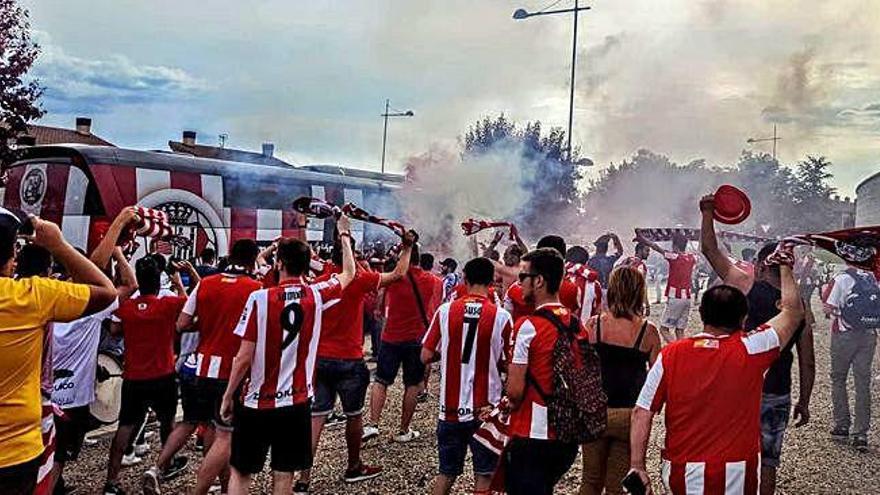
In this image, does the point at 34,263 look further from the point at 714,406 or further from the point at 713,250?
the point at 713,250

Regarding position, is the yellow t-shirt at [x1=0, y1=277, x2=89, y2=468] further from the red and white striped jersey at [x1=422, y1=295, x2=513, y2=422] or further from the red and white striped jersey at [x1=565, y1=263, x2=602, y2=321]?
the red and white striped jersey at [x1=565, y1=263, x2=602, y2=321]

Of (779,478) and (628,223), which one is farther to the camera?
(628,223)

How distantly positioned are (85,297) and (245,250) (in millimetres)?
2665

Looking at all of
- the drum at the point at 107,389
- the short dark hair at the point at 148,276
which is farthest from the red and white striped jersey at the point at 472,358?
the drum at the point at 107,389

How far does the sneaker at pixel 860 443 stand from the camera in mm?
7488

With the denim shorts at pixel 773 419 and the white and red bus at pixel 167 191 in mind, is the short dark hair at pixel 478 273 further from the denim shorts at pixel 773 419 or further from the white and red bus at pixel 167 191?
the white and red bus at pixel 167 191

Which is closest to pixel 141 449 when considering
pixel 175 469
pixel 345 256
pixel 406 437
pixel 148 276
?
pixel 175 469

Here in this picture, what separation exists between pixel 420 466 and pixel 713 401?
3.59 metres

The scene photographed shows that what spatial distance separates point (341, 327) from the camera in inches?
235

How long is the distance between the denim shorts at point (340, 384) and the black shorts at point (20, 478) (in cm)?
299

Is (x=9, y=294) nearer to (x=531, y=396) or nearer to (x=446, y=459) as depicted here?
(x=531, y=396)

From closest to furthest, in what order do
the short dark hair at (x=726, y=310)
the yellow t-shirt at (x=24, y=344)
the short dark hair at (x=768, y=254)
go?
the yellow t-shirt at (x=24, y=344), the short dark hair at (x=726, y=310), the short dark hair at (x=768, y=254)

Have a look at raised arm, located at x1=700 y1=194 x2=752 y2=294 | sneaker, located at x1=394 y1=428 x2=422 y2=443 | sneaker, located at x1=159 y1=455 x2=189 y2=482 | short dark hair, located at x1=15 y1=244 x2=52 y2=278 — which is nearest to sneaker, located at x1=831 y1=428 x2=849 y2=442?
raised arm, located at x1=700 y1=194 x2=752 y2=294

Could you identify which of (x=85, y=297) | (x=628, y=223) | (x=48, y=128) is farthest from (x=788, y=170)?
(x=48, y=128)
